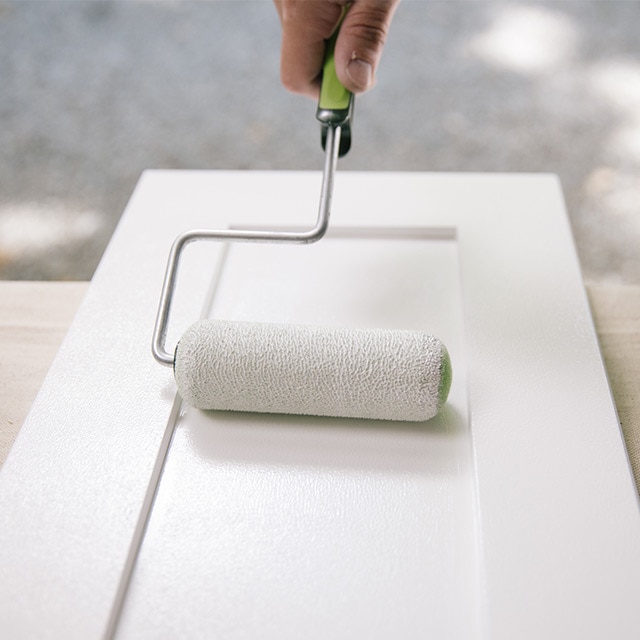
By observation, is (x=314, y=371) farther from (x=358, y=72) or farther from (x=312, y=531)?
(x=358, y=72)

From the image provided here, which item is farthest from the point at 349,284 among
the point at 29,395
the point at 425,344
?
the point at 29,395

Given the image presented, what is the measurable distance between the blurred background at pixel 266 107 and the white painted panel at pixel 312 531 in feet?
2.48

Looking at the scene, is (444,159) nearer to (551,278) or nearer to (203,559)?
(551,278)

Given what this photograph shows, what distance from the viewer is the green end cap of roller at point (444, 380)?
22.1 inches

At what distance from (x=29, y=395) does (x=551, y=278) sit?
0.48m

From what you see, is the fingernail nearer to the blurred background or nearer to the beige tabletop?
the beige tabletop

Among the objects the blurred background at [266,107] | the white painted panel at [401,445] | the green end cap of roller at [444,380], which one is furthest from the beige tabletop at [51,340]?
the blurred background at [266,107]

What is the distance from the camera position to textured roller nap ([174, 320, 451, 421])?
0.56 metres

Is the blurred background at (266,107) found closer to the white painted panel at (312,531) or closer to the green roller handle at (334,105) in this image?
the green roller handle at (334,105)

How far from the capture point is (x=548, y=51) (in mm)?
1697

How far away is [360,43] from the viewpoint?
0.75 metres

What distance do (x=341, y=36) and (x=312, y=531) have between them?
491 millimetres

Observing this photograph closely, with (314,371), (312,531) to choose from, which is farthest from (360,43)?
(312,531)

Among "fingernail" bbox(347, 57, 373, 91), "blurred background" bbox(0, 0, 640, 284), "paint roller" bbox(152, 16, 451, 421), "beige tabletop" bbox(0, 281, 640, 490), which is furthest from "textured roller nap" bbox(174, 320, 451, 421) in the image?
"blurred background" bbox(0, 0, 640, 284)
